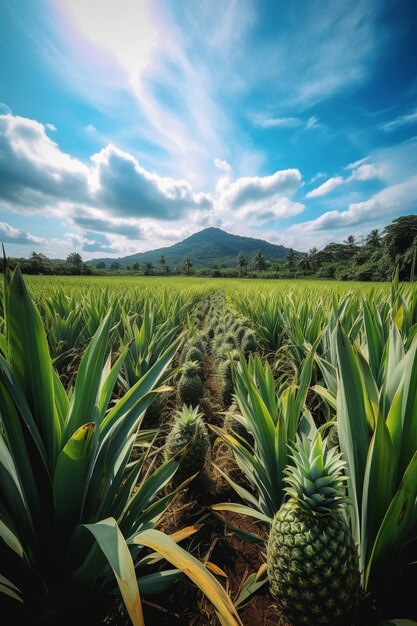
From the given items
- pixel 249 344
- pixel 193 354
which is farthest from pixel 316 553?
pixel 193 354

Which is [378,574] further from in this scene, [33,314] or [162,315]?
[162,315]

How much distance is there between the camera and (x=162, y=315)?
164 inches

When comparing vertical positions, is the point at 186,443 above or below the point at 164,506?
below

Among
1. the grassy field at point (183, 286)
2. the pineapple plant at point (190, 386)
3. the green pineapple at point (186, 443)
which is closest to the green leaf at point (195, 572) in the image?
the green pineapple at point (186, 443)

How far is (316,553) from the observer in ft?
2.47

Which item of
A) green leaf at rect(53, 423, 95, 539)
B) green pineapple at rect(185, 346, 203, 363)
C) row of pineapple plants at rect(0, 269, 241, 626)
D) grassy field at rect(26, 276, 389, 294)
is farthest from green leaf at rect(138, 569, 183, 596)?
grassy field at rect(26, 276, 389, 294)

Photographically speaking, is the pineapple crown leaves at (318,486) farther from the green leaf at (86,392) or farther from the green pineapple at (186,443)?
the green pineapple at (186,443)

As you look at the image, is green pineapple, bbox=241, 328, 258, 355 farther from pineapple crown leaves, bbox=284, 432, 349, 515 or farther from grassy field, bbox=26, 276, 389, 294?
pineapple crown leaves, bbox=284, 432, 349, 515

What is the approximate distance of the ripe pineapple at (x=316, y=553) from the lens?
75 cm

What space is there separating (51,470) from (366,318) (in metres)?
1.81

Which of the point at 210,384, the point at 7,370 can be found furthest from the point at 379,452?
the point at 210,384

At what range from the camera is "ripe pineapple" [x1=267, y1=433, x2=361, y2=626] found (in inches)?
29.5

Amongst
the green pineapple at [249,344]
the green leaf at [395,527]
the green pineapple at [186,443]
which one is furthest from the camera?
the green pineapple at [249,344]

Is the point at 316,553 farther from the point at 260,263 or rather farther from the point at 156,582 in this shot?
the point at 260,263
